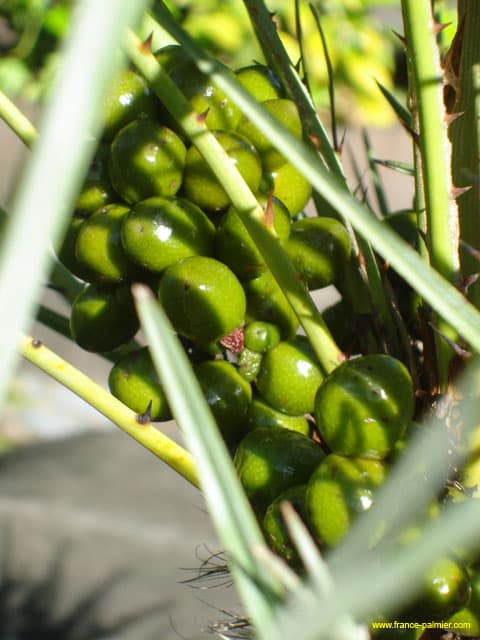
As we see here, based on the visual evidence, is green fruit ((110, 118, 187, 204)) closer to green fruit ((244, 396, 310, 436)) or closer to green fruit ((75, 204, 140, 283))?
green fruit ((75, 204, 140, 283))

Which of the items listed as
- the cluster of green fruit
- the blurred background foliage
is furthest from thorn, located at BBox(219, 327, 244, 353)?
the blurred background foliage

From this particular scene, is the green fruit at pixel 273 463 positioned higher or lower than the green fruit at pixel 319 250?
lower

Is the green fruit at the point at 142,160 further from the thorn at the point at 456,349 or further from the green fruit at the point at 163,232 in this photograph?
the thorn at the point at 456,349

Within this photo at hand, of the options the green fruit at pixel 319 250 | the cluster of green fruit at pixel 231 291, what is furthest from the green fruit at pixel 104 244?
the green fruit at pixel 319 250

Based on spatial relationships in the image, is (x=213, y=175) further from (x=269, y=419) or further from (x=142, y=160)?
(x=269, y=419)

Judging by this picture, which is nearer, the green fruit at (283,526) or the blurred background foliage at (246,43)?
the green fruit at (283,526)

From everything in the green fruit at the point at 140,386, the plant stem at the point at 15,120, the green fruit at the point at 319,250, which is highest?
the plant stem at the point at 15,120
